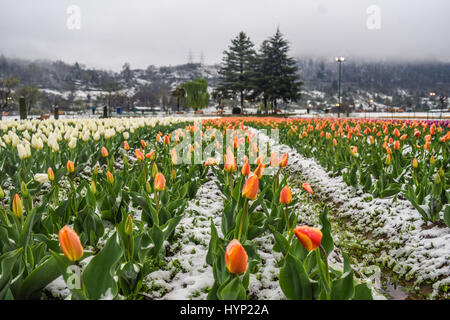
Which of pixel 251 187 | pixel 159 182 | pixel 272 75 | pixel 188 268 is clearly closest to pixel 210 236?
pixel 188 268

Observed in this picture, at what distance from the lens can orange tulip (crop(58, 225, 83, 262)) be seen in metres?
1.23

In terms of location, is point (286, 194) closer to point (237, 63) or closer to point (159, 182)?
point (159, 182)

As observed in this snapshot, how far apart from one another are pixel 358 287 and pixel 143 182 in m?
2.43

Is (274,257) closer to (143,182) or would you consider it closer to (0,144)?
(143,182)

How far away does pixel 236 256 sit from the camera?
122cm

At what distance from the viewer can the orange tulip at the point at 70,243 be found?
48.4 inches

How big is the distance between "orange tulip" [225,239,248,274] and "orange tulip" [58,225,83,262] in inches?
24.7

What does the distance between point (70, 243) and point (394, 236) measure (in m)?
3.08

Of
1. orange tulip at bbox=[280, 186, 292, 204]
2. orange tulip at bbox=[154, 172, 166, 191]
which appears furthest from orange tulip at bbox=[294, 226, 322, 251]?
orange tulip at bbox=[154, 172, 166, 191]

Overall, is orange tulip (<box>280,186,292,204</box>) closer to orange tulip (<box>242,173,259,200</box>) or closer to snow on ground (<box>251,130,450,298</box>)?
orange tulip (<box>242,173,259,200</box>)

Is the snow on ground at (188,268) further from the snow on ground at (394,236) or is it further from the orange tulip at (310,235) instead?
the snow on ground at (394,236)

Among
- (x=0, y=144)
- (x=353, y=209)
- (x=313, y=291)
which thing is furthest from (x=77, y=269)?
(x=0, y=144)

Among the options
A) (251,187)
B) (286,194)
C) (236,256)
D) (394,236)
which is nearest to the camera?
(236,256)
